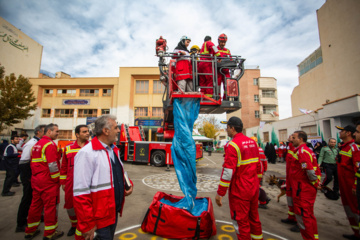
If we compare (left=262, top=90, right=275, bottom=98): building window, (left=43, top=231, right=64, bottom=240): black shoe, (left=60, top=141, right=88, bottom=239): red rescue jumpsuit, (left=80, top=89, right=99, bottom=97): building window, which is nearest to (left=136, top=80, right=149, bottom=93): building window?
(left=80, top=89, right=99, bottom=97): building window

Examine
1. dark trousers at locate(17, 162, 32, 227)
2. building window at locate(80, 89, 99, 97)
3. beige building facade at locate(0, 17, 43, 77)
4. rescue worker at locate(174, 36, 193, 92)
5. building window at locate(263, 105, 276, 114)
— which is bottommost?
dark trousers at locate(17, 162, 32, 227)

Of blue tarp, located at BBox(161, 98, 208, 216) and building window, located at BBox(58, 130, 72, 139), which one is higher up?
building window, located at BBox(58, 130, 72, 139)

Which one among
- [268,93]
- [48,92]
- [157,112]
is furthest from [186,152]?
[268,93]

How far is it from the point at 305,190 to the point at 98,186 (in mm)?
3302

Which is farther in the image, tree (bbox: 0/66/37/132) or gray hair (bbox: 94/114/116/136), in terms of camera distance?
tree (bbox: 0/66/37/132)

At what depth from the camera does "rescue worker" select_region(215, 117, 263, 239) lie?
8.16 feet

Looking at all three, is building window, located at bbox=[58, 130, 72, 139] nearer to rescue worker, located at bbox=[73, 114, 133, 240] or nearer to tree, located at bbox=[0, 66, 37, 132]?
tree, located at bbox=[0, 66, 37, 132]

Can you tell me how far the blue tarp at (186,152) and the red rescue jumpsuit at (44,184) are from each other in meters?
2.12

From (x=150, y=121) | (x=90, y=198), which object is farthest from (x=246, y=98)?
(x=90, y=198)

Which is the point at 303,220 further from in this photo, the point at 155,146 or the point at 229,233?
the point at 155,146

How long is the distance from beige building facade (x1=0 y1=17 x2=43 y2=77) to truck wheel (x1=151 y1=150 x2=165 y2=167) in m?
29.2

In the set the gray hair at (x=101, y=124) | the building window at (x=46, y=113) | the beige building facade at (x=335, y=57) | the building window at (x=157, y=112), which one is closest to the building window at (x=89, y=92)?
the building window at (x=46, y=113)

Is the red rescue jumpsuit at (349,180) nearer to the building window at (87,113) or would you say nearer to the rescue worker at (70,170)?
the rescue worker at (70,170)

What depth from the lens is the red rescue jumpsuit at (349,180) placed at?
326 cm
